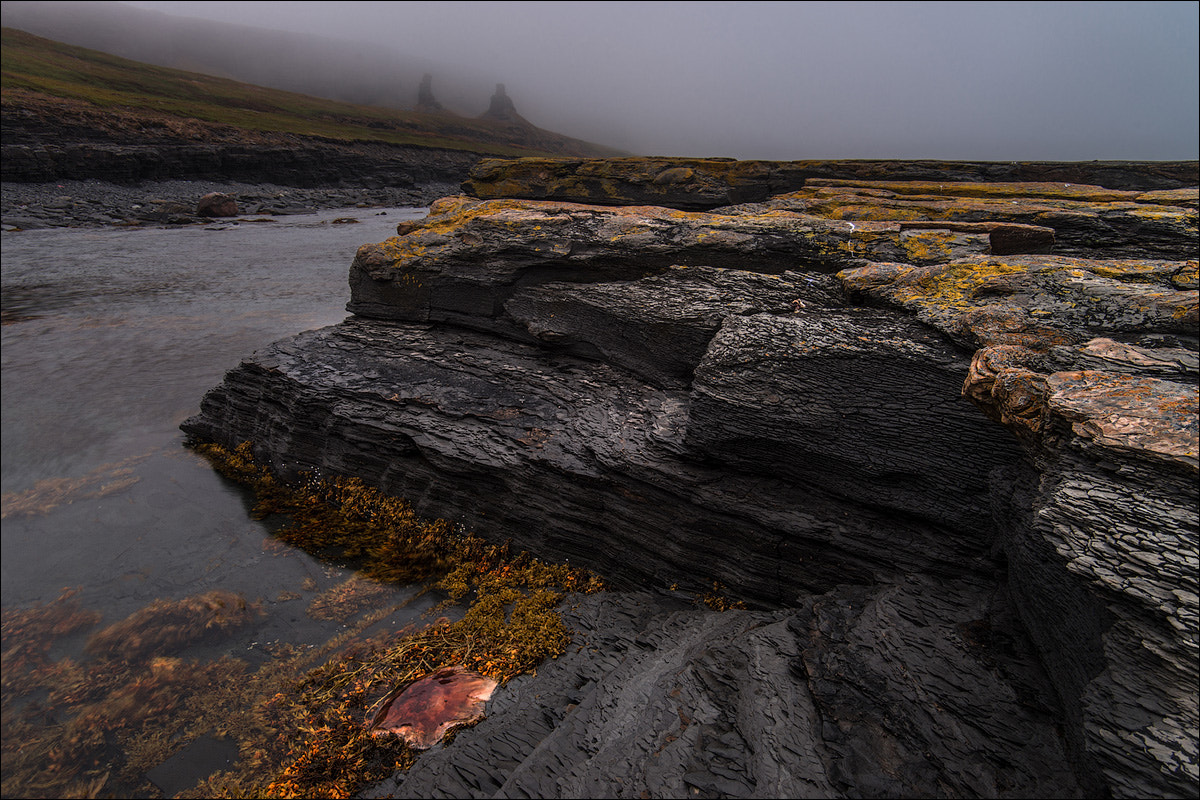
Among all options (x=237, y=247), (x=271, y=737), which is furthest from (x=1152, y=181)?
(x=237, y=247)

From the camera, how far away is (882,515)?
8.59 m

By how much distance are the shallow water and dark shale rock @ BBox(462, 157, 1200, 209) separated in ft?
41.6

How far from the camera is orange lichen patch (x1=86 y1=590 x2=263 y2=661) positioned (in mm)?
8922

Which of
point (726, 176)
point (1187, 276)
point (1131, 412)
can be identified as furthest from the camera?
point (726, 176)

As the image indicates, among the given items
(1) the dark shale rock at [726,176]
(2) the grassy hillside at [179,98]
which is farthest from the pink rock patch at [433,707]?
(2) the grassy hillside at [179,98]

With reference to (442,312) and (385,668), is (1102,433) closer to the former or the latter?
(385,668)

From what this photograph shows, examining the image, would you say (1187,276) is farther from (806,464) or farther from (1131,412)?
(806,464)

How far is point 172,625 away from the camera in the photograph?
950 cm

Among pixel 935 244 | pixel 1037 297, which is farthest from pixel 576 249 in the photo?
pixel 1037 297

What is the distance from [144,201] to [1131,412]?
76628 mm

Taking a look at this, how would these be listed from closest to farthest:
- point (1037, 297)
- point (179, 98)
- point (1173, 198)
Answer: point (1037, 297), point (1173, 198), point (179, 98)

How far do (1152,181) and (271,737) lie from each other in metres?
36.5

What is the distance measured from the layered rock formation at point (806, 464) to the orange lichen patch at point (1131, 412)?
0.09ft

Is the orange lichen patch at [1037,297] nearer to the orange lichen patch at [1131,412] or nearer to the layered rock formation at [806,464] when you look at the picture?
the layered rock formation at [806,464]
